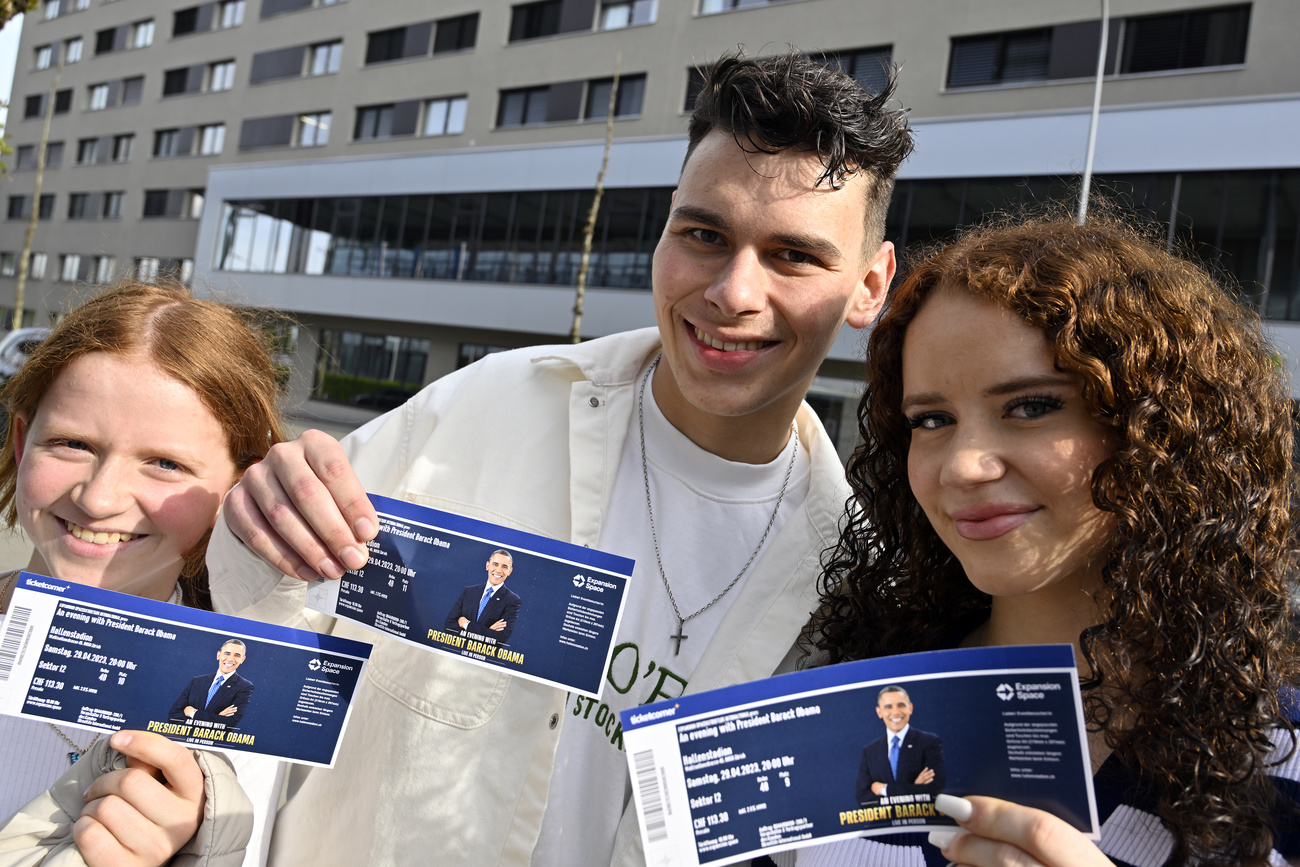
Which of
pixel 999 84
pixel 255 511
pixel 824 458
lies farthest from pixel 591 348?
pixel 999 84

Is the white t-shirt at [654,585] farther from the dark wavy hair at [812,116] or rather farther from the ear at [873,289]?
the dark wavy hair at [812,116]

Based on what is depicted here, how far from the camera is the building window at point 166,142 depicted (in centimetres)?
3694

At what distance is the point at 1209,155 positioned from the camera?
54.7 ft

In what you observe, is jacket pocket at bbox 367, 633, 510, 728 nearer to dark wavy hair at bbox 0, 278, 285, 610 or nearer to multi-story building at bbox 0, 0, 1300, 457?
dark wavy hair at bbox 0, 278, 285, 610

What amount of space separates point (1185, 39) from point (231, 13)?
34.0 m

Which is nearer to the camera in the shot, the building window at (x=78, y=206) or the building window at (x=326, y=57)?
the building window at (x=326, y=57)

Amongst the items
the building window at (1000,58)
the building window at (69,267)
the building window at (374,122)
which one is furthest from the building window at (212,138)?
the building window at (1000,58)

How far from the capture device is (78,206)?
40906 millimetres

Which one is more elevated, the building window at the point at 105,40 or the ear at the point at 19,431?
the building window at the point at 105,40

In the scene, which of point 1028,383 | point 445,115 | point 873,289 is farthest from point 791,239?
point 445,115

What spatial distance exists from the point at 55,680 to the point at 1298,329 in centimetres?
1982

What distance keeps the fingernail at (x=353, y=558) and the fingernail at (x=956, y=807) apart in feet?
3.48

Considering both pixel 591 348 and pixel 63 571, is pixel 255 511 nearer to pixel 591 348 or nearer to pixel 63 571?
pixel 63 571

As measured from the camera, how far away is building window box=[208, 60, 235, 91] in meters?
35.2
